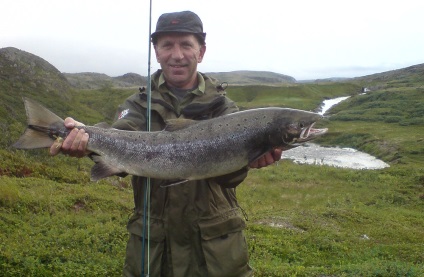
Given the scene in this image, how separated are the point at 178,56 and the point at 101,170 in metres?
1.48

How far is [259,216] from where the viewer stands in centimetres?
1719

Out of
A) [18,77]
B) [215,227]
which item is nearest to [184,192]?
[215,227]

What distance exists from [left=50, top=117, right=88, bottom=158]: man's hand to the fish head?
2.13 metres

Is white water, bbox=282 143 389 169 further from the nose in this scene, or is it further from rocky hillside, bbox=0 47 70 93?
the nose

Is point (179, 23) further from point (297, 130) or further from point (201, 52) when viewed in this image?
point (297, 130)

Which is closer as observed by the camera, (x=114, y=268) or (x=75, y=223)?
(x=114, y=268)

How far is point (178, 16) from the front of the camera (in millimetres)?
4645

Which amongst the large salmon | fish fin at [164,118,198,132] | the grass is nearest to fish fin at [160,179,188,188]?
the large salmon

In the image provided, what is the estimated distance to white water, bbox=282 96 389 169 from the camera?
147ft

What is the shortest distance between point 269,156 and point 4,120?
22.2m

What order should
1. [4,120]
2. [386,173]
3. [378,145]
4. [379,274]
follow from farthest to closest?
1. [378,145]
2. [386,173]
3. [4,120]
4. [379,274]

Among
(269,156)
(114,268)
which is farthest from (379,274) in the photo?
(269,156)

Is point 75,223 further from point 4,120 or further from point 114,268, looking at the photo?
point 4,120

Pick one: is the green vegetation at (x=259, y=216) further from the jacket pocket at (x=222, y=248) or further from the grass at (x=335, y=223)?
the jacket pocket at (x=222, y=248)
